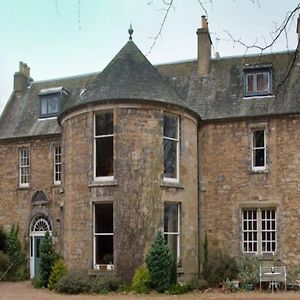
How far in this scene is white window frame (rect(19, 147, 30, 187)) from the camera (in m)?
28.1

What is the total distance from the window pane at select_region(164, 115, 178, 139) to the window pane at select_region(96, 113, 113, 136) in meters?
2.11

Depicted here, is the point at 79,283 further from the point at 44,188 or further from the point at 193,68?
the point at 193,68

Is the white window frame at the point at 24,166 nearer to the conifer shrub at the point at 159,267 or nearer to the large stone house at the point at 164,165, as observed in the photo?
the large stone house at the point at 164,165

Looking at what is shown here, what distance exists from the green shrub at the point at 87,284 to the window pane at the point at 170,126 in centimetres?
573

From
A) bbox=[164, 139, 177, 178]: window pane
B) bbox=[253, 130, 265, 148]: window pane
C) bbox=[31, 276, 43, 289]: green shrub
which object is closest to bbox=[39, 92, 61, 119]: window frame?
bbox=[164, 139, 177, 178]: window pane

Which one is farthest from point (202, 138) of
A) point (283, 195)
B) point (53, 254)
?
point (53, 254)

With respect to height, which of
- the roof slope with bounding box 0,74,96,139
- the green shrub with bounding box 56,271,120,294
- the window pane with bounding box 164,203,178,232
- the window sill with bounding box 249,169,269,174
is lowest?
the green shrub with bounding box 56,271,120,294

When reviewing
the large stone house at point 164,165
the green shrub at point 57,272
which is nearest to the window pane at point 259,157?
the large stone house at point 164,165

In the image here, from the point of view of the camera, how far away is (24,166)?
28.2 meters

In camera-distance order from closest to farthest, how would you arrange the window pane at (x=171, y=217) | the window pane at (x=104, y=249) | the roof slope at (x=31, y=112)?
the window pane at (x=104, y=249)
the window pane at (x=171, y=217)
the roof slope at (x=31, y=112)

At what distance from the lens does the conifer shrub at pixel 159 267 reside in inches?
739

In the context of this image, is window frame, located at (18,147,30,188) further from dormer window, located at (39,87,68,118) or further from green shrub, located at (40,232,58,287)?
green shrub, located at (40,232,58,287)

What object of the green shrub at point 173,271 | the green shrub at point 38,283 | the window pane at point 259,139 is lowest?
the green shrub at point 38,283

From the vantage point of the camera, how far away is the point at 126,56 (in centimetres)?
2300
